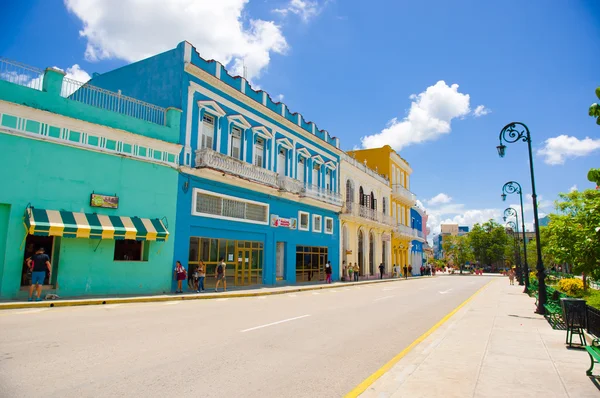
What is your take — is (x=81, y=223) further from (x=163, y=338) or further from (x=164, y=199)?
(x=163, y=338)

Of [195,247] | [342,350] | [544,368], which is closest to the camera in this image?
[544,368]

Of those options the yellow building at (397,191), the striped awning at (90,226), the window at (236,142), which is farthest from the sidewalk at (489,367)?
the yellow building at (397,191)

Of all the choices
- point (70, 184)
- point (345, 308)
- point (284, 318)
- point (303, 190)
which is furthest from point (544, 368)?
point (303, 190)

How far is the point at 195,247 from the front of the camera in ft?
62.3

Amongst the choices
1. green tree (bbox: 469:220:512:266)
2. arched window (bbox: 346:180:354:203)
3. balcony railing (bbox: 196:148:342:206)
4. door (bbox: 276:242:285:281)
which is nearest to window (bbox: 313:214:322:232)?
balcony railing (bbox: 196:148:342:206)

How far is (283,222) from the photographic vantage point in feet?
82.2

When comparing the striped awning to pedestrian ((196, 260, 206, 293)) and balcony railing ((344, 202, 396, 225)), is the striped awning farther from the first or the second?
balcony railing ((344, 202, 396, 225))

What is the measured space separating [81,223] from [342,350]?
429 inches

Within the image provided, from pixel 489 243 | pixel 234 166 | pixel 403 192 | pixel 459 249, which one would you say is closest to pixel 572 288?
pixel 234 166

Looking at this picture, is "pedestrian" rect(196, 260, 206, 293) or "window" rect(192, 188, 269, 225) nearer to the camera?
"pedestrian" rect(196, 260, 206, 293)

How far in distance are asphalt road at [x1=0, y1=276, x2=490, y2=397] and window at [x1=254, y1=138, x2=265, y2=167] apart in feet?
45.1

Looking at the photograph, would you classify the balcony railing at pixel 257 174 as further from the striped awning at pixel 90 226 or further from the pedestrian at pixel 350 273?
the pedestrian at pixel 350 273

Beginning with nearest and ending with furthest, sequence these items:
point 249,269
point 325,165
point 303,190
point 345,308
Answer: point 345,308, point 249,269, point 303,190, point 325,165

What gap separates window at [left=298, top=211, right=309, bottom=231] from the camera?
2759 cm
